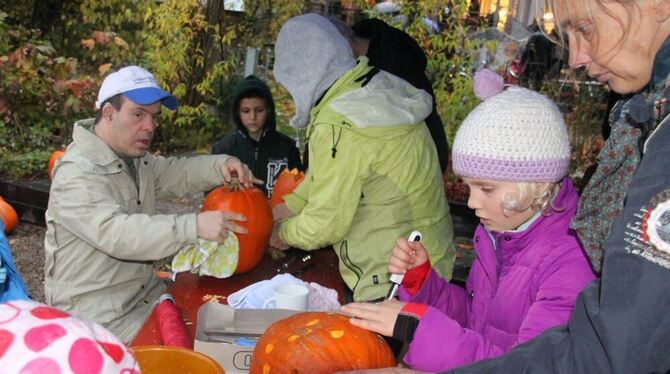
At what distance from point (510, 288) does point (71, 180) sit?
1.87 meters

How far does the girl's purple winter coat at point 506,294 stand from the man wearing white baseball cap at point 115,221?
3.38 ft

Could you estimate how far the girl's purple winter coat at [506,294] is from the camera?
169 cm

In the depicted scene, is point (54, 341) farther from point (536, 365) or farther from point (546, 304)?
point (546, 304)

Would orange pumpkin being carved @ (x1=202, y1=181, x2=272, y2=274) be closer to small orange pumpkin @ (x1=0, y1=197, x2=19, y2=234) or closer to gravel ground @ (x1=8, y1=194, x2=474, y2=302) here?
gravel ground @ (x1=8, y1=194, x2=474, y2=302)

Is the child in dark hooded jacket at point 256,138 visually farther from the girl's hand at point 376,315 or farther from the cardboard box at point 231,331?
the girl's hand at point 376,315

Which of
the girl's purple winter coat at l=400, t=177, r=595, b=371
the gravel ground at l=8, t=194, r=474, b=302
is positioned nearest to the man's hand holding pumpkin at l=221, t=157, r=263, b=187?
the girl's purple winter coat at l=400, t=177, r=595, b=371

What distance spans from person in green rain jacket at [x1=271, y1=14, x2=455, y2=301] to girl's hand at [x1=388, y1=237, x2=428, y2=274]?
720mm

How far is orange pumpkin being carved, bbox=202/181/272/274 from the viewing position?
118 inches

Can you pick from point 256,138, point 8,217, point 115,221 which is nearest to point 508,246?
point 115,221

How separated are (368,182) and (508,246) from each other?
1.01 m

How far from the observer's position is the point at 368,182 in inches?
113

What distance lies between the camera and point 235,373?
1872 millimetres

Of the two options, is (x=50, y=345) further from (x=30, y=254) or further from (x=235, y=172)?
(x=30, y=254)

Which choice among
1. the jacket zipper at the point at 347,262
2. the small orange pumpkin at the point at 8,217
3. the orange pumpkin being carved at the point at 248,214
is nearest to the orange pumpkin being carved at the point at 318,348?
the jacket zipper at the point at 347,262
